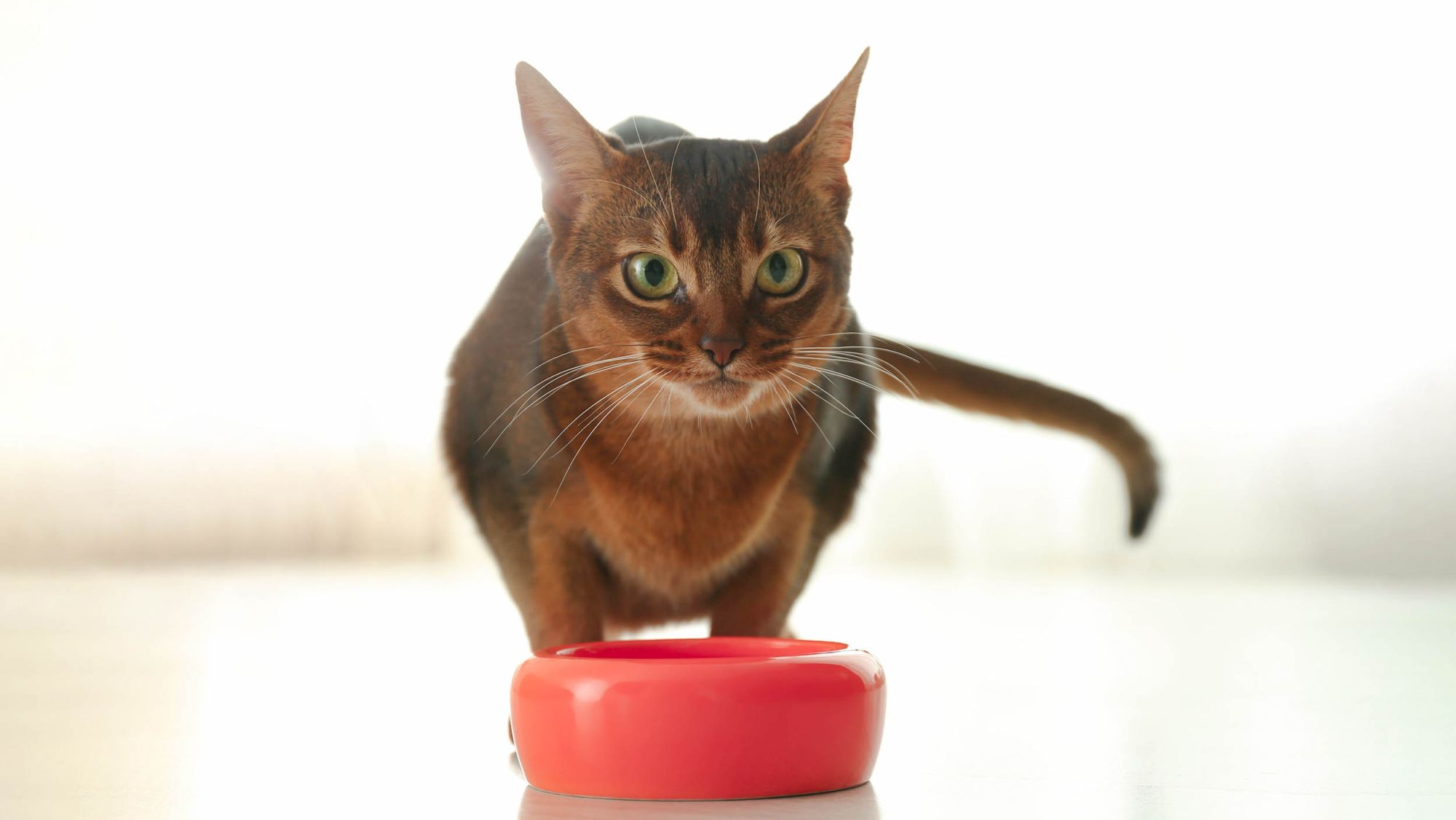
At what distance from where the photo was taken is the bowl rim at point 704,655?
1.00m

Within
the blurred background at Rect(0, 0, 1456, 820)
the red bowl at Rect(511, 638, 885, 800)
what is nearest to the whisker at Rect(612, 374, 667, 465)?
the red bowl at Rect(511, 638, 885, 800)

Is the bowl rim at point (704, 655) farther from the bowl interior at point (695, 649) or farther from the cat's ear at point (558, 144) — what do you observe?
the cat's ear at point (558, 144)

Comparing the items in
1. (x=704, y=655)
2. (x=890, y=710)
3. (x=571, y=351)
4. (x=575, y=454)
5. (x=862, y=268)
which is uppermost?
(x=862, y=268)

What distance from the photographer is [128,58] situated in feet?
10.1

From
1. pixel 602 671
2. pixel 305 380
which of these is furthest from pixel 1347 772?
pixel 305 380

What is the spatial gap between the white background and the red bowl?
2.02 m

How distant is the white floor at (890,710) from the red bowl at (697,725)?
21 millimetres

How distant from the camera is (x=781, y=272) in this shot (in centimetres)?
124

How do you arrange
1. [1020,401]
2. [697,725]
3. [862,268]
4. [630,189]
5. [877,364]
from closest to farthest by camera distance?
[697,725] < [630,189] < [877,364] < [1020,401] < [862,268]

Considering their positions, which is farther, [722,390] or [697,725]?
[722,390]

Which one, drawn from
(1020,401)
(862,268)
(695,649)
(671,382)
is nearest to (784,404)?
(671,382)

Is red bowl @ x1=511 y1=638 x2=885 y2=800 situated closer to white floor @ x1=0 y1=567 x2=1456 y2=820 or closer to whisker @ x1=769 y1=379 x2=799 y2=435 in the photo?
white floor @ x1=0 y1=567 x2=1456 y2=820

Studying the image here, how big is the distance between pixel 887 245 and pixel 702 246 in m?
1.86

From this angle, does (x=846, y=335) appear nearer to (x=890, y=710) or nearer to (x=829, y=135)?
(x=829, y=135)
